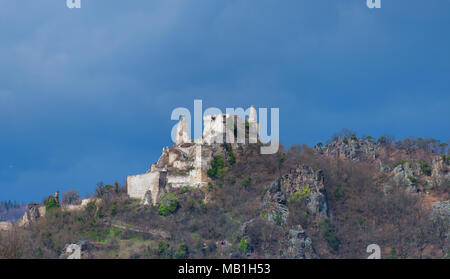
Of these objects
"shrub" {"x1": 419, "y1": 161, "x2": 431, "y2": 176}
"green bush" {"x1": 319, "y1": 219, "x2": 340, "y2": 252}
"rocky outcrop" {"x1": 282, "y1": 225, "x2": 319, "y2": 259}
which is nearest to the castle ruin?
"rocky outcrop" {"x1": 282, "y1": 225, "x2": 319, "y2": 259}

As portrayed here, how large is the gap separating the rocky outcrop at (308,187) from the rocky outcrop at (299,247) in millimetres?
5391

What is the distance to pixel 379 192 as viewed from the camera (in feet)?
281

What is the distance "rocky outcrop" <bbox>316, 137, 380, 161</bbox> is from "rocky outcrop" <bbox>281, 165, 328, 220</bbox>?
15.2 meters

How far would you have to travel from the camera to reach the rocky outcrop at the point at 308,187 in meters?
81.0

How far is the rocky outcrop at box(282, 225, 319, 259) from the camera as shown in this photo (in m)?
73.5

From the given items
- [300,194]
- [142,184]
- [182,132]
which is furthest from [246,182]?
[182,132]

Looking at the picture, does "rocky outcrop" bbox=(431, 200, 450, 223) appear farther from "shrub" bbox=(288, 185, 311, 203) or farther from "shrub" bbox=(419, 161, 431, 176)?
"shrub" bbox=(288, 185, 311, 203)

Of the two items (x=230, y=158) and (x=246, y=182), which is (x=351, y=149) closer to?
(x=230, y=158)

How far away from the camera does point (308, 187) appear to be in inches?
3243

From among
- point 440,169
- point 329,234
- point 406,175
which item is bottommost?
point 329,234

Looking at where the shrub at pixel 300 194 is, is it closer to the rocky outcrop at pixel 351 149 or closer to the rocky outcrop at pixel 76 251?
the rocky outcrop at pixel 351 149

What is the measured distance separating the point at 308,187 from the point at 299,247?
1000 cm
